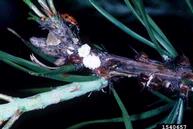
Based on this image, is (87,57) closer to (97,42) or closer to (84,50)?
(84,50)

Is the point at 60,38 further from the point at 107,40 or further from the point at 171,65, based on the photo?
the point at 107,40

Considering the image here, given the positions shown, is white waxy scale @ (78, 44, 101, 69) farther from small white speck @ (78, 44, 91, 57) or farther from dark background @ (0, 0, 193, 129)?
dark background @ (0, 0, 193, 129)

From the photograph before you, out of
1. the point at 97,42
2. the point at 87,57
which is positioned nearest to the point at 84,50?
the point at 87,57

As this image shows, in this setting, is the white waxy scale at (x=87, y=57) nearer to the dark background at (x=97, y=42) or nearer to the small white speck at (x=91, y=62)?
the small white speck at (x=91, y=62)

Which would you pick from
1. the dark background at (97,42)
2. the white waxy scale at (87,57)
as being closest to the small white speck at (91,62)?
the white waxy scale at (87,57)

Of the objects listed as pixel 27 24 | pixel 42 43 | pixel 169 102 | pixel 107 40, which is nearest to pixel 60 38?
pixel 42 43
